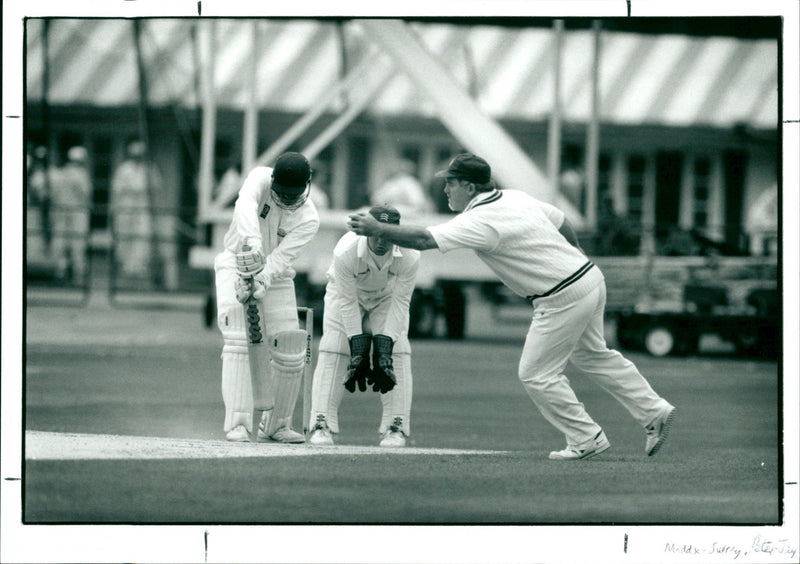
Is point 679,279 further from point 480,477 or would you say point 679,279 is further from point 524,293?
point 480,477

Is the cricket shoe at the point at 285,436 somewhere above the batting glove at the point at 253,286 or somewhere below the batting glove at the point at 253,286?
below

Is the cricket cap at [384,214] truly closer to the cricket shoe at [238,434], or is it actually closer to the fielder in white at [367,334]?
the fielder in white at [367,334]

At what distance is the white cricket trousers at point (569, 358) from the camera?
8.88 m

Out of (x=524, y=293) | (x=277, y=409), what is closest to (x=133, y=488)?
(x=277, y=409)

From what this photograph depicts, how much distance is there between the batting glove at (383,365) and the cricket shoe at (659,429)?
1.54m

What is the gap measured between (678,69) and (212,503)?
82.7 feet

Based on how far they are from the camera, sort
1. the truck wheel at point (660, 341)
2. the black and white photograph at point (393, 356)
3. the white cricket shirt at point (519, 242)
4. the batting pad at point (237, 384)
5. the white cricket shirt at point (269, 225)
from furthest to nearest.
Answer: the truck wheel at point (660, 341) < the batting pad at point (237, 384) < the white cricket shirt at point (269, 225) < the white cricket shirt at point (519, 242) < the black and white photograph at point (393, 356)

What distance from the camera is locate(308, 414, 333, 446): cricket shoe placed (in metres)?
9.40

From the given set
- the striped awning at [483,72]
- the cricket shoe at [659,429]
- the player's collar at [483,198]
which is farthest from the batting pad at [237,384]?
the striped awning at [483,72]

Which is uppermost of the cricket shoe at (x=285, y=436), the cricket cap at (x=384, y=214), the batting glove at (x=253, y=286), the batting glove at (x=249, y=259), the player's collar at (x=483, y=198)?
the player's collar at (x=483, y=198)

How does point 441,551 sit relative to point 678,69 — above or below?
below

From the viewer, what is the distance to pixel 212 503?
718 cm

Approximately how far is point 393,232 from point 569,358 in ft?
4.68

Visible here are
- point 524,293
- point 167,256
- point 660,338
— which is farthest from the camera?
point 167,256
